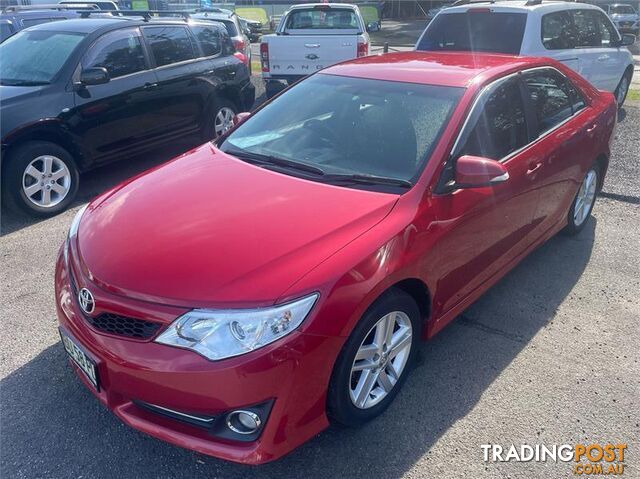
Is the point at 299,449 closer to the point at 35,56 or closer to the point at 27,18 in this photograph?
the point at 35,56

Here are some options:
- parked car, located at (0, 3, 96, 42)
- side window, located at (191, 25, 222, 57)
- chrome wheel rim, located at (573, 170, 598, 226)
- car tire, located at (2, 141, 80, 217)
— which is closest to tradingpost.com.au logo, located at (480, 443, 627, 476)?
chrome wheel rim, located at (573, 170, 598, 226)

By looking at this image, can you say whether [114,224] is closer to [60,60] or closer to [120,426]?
[120,426]

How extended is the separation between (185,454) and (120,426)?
40 centimetres

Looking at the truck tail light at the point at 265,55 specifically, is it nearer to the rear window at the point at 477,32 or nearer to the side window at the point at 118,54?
the rear window at the point at 477,32

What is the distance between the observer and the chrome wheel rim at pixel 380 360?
2.60 metres

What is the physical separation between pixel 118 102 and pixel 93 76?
46cm

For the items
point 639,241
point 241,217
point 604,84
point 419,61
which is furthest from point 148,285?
point 604,84

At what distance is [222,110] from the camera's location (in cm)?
748

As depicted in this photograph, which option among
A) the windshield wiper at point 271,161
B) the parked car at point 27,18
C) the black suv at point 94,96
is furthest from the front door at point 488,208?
the parked car at point 27,18

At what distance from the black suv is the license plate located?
3173 millimetres

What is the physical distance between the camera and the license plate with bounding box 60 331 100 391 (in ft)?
7.91

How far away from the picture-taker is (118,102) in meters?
5.96

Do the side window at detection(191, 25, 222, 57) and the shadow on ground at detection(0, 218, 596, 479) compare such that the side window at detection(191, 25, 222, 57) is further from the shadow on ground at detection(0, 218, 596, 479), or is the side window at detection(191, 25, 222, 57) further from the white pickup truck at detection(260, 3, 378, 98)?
the shadow on ground at detection(0, 218, 596, 479)

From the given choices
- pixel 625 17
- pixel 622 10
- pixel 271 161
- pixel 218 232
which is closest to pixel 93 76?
pixel 271 161
